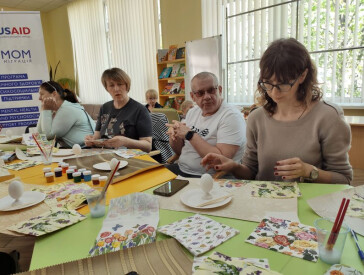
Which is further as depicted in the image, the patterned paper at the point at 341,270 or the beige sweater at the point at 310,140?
the beige sweater at the point at 310,140

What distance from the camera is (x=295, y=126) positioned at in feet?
4.26

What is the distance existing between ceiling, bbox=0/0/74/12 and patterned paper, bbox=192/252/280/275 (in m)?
8.02

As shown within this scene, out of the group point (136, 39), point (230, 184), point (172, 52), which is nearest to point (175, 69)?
point (172, 52)

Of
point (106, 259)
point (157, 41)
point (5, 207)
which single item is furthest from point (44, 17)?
point (106, 259)

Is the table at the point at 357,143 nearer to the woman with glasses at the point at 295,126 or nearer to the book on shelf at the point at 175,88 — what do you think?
the woman with glasses at the point at 295,126

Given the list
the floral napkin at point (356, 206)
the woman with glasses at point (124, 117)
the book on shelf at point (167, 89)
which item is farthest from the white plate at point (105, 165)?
the book on shelf at point (167, 89)

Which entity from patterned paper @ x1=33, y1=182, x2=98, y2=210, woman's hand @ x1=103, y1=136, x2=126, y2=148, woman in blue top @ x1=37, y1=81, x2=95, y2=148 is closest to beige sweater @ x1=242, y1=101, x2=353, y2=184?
patterned paper @ x1=33, y1=182, x2=98, y2=210

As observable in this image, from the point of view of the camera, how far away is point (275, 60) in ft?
3.94

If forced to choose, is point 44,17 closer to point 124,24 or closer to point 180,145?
point 124,24

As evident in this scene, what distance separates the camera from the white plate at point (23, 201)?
1025 millimetres

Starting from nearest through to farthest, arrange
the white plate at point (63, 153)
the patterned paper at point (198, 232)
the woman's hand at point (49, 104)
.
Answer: the patterned paper at point (198, 232) → the white plate at point (63, 153) → the woman's hand at point (49, 104)

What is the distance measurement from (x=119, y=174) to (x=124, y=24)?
5401 millimetres

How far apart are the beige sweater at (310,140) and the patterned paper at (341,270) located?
0.67 meters

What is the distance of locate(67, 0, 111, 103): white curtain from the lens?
6639 millimetres
